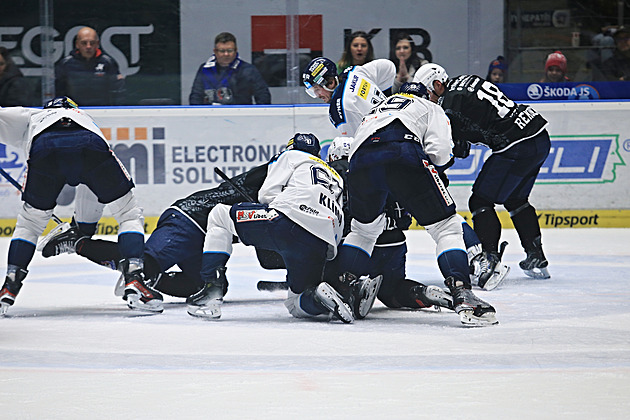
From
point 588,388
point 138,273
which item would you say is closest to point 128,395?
point 588,388

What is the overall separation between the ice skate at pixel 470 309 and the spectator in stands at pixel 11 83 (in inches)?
236

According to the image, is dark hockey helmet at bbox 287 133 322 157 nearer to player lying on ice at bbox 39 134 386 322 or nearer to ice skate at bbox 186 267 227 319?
player lying on ice at bbox 39 134 386 322

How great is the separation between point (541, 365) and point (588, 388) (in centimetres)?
38

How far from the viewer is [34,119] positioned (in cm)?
475

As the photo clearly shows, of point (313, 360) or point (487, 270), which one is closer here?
point (313, 360)

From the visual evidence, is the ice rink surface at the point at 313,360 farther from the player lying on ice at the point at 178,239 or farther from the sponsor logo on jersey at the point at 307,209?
the sponsor logo on jersey at the point at 307,209

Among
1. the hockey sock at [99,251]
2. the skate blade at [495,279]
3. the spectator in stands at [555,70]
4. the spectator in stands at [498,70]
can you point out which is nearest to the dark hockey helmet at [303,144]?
the hockey sock at [99,251]

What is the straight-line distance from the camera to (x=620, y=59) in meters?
8.95

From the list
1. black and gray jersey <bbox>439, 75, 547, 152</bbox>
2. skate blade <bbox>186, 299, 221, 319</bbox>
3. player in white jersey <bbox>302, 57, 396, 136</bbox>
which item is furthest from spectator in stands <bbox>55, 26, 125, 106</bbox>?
skate blade <bbox>186, 299, 221, 319</bbox>

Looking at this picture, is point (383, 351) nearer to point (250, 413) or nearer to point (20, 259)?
point (250, 413)

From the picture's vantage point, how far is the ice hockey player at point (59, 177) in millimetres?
4625

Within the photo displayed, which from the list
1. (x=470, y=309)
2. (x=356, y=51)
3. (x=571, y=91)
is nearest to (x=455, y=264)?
(x=470, y=309)

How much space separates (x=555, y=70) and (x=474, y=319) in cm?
540

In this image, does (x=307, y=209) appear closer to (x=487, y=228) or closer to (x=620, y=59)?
(x=487, y=228)
